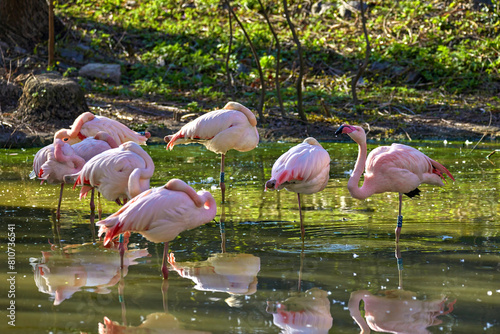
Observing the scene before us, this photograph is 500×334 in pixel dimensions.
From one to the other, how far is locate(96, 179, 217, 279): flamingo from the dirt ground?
665 cm

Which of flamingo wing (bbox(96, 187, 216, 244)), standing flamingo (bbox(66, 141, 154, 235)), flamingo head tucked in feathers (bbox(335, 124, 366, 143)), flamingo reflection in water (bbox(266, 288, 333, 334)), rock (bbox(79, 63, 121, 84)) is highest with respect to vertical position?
rock (bbox(79, 63, 121, 84))

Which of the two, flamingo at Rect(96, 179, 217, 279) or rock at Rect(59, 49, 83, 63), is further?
rock at Rect(59, 49, 83, 63)

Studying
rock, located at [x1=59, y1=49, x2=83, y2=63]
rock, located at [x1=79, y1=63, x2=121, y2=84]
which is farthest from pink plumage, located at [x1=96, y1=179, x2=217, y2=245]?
rock, located at [x1=59, y1=49, x2=83, y2=63]

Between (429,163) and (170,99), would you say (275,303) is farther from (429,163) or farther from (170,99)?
(170,99)

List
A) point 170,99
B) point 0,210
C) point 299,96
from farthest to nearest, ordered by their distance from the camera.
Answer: point 170,99, point 299,96, point 0,210

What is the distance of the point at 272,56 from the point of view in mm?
14508

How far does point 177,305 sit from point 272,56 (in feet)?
36.4

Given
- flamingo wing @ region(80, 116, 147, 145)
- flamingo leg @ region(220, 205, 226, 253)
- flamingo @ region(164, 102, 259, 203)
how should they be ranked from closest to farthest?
1. flamingo leg @ region(220, 205, 226, 253)
2. flamingo wing @ region(80, 116, 147, 145)
3. flamingo @ region(164, 102, 259, 203)

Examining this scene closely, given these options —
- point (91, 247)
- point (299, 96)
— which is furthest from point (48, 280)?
point (299, 96)

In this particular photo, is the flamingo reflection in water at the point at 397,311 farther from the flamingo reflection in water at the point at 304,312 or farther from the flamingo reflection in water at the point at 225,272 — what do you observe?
the flamingo reflection in water at the point at 225,272

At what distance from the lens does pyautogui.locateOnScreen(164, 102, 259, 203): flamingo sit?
7.16 meters

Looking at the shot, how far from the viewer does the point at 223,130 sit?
7.16m

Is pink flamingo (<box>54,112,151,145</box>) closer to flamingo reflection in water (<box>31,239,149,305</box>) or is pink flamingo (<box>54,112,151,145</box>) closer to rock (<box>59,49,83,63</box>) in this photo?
flamingo reflection in water (<box>31,239,149,305</box>)

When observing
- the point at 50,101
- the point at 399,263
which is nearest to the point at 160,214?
the point at 399,263
